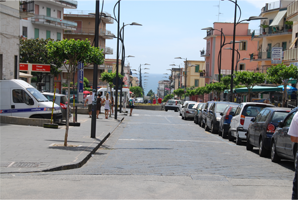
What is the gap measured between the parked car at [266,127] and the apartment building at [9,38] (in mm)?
15798

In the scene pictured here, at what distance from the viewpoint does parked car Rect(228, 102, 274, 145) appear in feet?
51.3

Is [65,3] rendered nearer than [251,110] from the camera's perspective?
No

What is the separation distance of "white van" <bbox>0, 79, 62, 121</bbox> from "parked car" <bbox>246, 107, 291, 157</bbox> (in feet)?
30.7

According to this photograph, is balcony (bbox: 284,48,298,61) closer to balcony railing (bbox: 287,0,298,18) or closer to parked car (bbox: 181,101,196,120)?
balcony railing (bbox: 287,0,298,18)

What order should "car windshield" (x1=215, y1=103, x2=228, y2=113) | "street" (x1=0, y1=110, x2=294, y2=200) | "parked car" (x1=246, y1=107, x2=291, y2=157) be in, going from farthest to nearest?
"car windshield" (x1=215, y1=103, x2=228, y2=113) → "parked car" (x1=246, y1=107, x2=291, y2=157) → "street" (x1=0, y1=110, x2=294, y2=200)

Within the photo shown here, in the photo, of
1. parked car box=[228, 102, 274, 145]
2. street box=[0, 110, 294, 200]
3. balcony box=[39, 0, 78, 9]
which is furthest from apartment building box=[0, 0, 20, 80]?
balcony box=[39, 0, 78, 9]

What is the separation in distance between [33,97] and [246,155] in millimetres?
10104

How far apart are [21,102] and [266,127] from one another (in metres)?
11.1

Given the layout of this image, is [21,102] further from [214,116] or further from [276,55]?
[276,55]

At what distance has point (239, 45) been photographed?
7469cm

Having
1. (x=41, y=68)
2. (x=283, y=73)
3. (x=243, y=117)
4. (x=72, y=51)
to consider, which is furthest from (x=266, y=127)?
(x=41, y=68)

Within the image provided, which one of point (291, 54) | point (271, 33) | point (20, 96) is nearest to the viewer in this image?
point (20, 96)

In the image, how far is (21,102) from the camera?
60.0 ft

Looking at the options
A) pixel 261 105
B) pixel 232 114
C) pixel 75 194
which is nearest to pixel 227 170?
pixel 75 194
